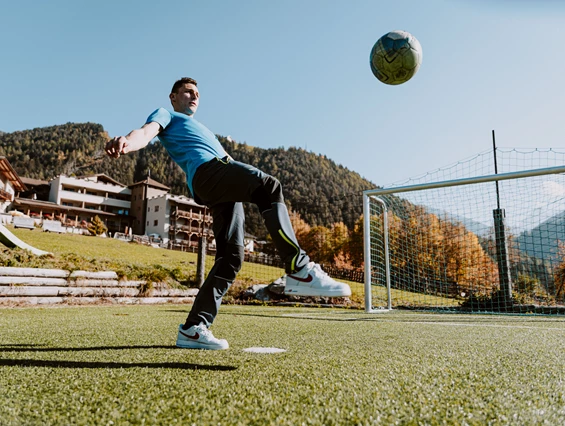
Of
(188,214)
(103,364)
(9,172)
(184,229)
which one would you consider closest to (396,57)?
(103,364)

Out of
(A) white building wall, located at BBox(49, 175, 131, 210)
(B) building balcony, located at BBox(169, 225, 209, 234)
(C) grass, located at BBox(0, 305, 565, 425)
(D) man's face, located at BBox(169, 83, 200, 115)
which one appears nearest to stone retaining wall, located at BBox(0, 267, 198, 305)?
(C) grass, located at BBox(0, 305, 565, 425)

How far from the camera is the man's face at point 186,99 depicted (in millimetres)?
3121

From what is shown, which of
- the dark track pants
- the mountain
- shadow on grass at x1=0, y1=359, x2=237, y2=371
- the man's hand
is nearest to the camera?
shadow on grass at x1=0, y1=359, x2=237, y2=371

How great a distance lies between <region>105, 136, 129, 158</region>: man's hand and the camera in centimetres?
212

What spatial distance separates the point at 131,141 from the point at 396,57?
12.2 ft

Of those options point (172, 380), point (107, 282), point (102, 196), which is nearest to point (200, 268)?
point (107, 282)

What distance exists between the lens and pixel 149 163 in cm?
14088

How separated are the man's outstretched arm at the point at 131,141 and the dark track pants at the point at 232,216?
390 mm

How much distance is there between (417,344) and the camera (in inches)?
111

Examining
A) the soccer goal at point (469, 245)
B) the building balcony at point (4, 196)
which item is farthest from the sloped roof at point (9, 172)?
the soccer goal at point (469, 245)

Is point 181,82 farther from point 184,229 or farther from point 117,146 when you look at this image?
point 184,229

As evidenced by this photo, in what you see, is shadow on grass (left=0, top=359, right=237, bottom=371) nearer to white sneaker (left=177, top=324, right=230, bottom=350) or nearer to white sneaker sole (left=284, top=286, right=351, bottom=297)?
white sneaker (left=177, top=324, right=230, bottom=350)

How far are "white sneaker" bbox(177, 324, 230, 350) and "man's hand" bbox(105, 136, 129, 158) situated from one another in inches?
47.2

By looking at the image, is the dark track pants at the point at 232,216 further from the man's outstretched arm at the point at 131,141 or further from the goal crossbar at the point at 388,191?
the goal crossbar at the point at 388,191
